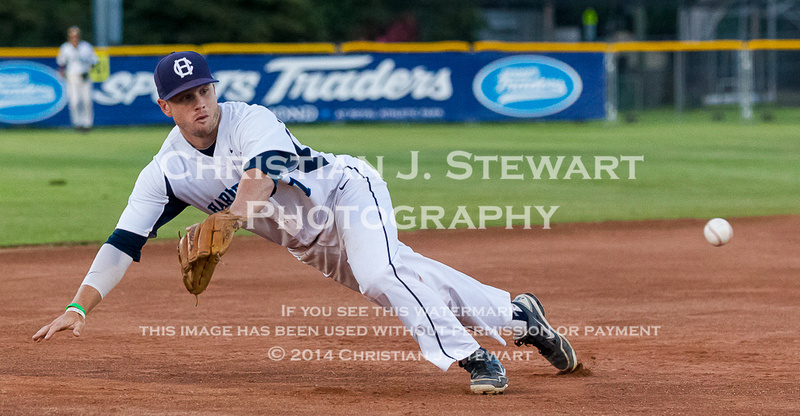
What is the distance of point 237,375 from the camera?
14.4 ft

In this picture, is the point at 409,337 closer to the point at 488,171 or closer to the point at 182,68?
the point at 182,68

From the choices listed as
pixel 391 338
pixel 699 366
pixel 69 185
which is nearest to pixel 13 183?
pixel 69 185

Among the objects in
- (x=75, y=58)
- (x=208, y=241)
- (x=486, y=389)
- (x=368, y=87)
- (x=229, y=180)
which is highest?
(x=229, y=180)

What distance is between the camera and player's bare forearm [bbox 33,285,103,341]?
12.2 ft

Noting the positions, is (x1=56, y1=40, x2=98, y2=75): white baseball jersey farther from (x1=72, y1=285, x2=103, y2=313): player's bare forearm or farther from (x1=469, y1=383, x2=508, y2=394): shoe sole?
(x1=469, y1=383, x2=508, y2=394): shoe sole

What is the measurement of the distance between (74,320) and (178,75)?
1.05 metres

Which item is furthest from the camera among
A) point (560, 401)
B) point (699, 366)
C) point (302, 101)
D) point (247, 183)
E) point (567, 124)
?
point (567, 124)

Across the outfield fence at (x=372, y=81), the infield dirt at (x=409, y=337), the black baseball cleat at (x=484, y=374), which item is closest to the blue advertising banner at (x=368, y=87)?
the outfield fence at (x=372, y=81)

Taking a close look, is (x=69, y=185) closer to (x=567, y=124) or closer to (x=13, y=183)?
(x=13, y=183)

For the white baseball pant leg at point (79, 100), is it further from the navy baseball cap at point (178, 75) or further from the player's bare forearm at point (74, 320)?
the navy baseball cap at point (178, 75)

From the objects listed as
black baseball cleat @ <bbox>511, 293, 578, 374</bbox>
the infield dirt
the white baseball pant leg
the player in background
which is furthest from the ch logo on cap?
the white baseball pant leg

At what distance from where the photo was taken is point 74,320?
3803 millimetres

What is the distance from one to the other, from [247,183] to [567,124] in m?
17.9

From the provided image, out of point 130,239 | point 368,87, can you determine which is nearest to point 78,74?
point 368,87
